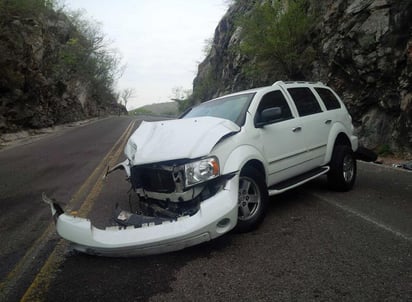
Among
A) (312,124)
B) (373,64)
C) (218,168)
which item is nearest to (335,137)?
(312,124)

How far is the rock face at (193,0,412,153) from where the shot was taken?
10000 millimetres

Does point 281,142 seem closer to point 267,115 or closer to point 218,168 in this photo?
point 267,115

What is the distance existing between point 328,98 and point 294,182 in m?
2.24

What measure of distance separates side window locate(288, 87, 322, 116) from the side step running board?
925 millimetres

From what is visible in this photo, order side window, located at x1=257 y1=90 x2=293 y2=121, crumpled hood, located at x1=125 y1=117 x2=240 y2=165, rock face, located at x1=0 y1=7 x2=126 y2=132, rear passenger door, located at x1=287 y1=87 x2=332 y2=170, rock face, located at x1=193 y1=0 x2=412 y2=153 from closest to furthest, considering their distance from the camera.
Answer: crumpled hood, located at x1=125 y1=117 x2=240 y2=165 → side window, located at x1=257 y1=90 x2=293 y2=121 → rear passenger door, located at x1=287 y1=87 x2=332 y2=170 → rock face, located at x1=193 y1=0 x2=412 y2=153 → rock face, located at x1=0 y1=7 x2=126 y2=132

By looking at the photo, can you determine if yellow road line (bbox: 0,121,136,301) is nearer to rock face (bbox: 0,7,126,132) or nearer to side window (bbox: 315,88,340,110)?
side window (bbox: 315,88,340,110)

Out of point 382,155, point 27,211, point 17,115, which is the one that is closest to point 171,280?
point 27,211

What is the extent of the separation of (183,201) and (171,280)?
2.96 ft

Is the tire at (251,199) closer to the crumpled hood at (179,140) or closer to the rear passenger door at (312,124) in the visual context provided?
the crumpled hood at (179,140)

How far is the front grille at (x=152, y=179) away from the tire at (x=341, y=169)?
316 cm

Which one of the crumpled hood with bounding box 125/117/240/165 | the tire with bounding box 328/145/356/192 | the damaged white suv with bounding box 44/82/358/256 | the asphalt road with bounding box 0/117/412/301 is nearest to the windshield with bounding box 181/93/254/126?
the damaged white suv with bounding box 44/82/358/256

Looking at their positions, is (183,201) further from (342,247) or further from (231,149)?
(342,247)

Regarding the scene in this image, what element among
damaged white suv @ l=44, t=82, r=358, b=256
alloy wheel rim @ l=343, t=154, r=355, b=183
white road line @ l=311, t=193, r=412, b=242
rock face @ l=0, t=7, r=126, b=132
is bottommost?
white road line @ l=311, t=193, r=412, b=242

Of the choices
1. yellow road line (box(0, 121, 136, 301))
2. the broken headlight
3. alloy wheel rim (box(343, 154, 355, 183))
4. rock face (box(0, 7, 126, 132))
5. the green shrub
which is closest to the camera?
yellow road line (box(0, 121, 136, 301))
